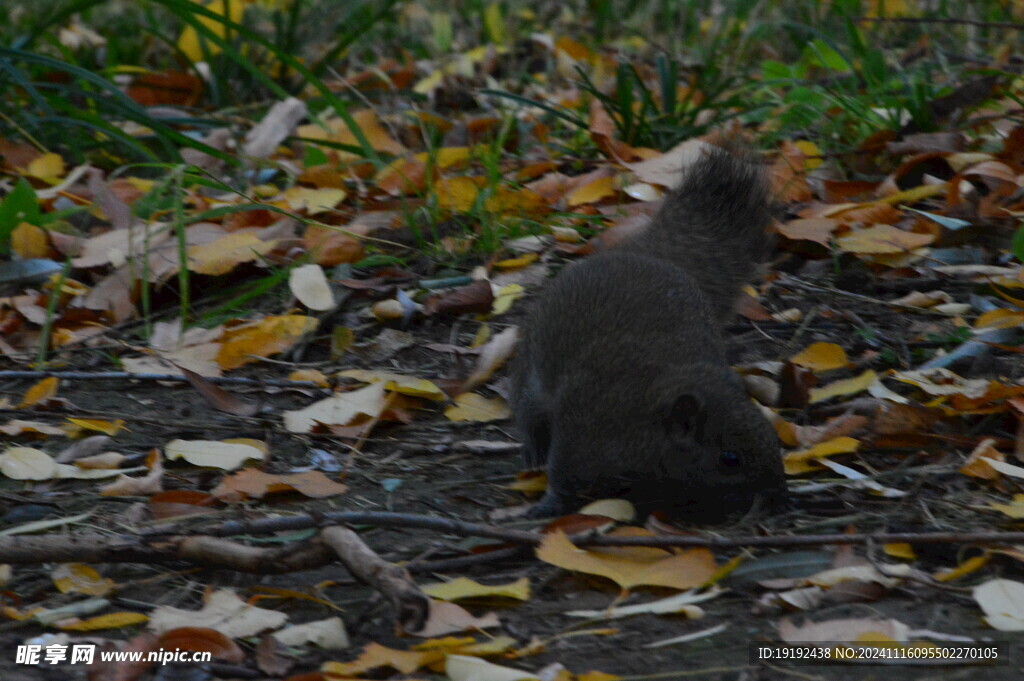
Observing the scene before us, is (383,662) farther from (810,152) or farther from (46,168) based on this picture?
(46,168)

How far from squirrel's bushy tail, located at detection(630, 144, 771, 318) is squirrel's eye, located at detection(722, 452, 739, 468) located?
0.86 meters

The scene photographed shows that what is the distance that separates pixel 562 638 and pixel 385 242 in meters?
1.95

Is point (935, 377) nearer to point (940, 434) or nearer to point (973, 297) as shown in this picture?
point (940, 434)

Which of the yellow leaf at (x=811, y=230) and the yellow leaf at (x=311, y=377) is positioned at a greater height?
the yellow leaf at (x=811, y=230)

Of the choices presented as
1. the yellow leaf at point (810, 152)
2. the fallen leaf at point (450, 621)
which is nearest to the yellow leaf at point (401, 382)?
the fallen leaf at point (450, 621)

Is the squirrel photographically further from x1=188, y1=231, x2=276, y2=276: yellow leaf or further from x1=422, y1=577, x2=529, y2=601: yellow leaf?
x1=188, y1=231, x2=276, y2=276: yellow leaf

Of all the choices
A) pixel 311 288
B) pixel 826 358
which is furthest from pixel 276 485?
pixel 826 358

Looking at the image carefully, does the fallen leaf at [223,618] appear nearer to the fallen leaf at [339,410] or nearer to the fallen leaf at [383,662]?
the fallen leaf at [383,662]

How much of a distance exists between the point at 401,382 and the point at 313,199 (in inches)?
46.2

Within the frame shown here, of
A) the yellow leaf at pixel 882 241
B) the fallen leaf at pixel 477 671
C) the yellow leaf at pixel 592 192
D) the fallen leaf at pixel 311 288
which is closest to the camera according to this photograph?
the fallen leaf at pixel 477 671

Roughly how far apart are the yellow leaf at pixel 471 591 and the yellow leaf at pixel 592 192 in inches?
79.5

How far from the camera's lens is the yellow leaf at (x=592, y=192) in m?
3.73

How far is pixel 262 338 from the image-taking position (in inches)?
123

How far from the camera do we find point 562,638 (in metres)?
1.77
